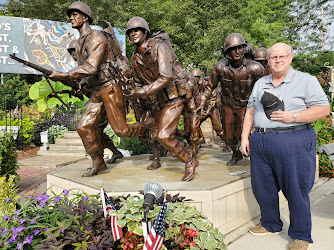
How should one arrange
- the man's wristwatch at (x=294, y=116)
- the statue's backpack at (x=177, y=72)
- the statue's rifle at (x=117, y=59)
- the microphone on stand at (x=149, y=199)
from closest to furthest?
the microphone on stand at (x=149, y=199)
the man's wristwatch at (x=294, y=116)
the statue's rifle at (x=117, y=59)
the statue's backpack at (x=177, y=72)

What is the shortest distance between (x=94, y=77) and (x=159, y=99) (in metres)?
1.01

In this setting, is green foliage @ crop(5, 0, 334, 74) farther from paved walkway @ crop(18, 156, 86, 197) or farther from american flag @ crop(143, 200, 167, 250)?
american flag @ crop(143, 200, 167, 250)

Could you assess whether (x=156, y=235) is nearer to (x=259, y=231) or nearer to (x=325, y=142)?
(x=259, y=231)

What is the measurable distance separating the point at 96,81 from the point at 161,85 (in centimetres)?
113

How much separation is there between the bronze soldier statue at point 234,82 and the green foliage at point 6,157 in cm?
332

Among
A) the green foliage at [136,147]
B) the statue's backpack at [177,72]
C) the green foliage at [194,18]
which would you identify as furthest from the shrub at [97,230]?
the green foliage at [194,18]

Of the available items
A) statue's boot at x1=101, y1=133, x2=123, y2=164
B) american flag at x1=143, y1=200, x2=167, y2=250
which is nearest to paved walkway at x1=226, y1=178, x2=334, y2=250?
american flag at x1=143, y1=200, x2=167, y2=250

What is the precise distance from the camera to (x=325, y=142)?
7289 mm

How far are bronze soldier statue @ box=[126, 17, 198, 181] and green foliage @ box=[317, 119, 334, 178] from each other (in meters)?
3.89

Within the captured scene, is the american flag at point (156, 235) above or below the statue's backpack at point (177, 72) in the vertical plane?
below

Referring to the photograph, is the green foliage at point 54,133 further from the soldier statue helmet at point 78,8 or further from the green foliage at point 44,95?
the soldier statue helmet at point 78,8

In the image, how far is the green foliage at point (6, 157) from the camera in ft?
17.3

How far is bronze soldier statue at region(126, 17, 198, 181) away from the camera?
13.7 ft

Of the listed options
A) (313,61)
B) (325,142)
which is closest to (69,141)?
(325,142)
